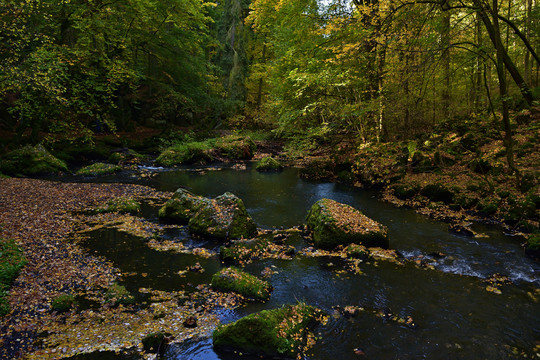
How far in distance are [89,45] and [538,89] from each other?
946 inches

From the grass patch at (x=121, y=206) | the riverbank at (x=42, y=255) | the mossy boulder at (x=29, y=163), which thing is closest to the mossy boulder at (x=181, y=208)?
the grass patch at (x=121, y=206)

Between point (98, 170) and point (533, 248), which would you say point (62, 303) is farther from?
point (98, 170)

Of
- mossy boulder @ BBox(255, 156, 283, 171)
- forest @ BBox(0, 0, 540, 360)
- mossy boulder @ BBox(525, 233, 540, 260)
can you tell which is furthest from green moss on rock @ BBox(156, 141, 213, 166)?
mossy boulder @ BBox(525, 233, 540, 260)

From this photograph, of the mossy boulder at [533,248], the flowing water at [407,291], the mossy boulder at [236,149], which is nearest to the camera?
the flowing water at [407,291]

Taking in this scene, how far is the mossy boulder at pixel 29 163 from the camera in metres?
14.4

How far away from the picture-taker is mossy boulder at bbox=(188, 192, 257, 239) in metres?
8.34

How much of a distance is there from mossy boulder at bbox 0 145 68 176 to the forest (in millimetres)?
89

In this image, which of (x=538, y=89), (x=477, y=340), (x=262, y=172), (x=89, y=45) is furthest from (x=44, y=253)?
(x=89, y=45)

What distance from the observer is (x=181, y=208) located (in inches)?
381

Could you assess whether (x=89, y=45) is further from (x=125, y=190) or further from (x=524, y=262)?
(x=524, y=262)

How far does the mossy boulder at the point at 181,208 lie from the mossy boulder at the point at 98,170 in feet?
28.8

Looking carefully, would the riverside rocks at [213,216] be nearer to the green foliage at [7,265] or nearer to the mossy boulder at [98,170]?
the green foliage at [7,265]

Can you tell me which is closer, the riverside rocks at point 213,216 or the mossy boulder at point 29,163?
the riverside rocks at point 213,216

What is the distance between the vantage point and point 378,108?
458 inches
